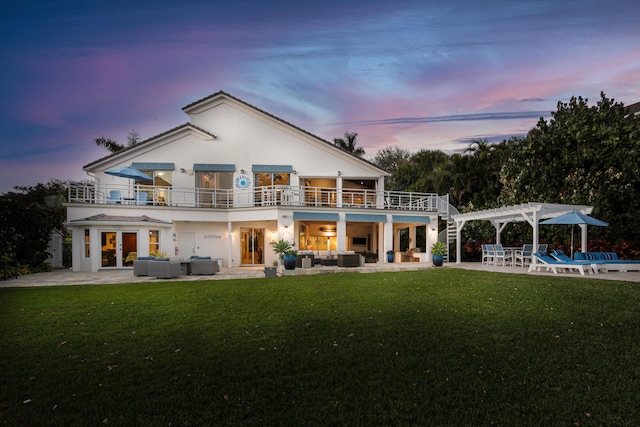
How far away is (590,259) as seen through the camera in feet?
43.6

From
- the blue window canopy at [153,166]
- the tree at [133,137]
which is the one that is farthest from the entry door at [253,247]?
the tree at [133,137]

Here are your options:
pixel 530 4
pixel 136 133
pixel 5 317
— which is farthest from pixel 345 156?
pixel 136 133

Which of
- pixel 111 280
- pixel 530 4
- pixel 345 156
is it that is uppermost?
pixel 530 4

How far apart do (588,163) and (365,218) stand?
11.6 meters

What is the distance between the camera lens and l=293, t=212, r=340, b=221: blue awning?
1745cm

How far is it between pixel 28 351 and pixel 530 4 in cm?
1778

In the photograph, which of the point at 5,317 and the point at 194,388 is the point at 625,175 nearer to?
the point at 194,388

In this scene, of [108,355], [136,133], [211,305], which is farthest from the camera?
[136,133]

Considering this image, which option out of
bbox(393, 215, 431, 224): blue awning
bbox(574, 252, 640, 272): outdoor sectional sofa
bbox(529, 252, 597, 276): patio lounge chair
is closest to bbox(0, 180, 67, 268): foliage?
bbox(393, 215, 431, 224): blue awning

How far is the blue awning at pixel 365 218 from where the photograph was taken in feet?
59.9

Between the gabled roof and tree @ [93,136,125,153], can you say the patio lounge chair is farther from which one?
tree @ [93,136,125,153]

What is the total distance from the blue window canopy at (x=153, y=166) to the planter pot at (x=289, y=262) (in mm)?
10748

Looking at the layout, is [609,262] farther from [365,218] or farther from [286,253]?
[286,253]

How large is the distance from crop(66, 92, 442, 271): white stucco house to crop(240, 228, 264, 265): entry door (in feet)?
0.20
